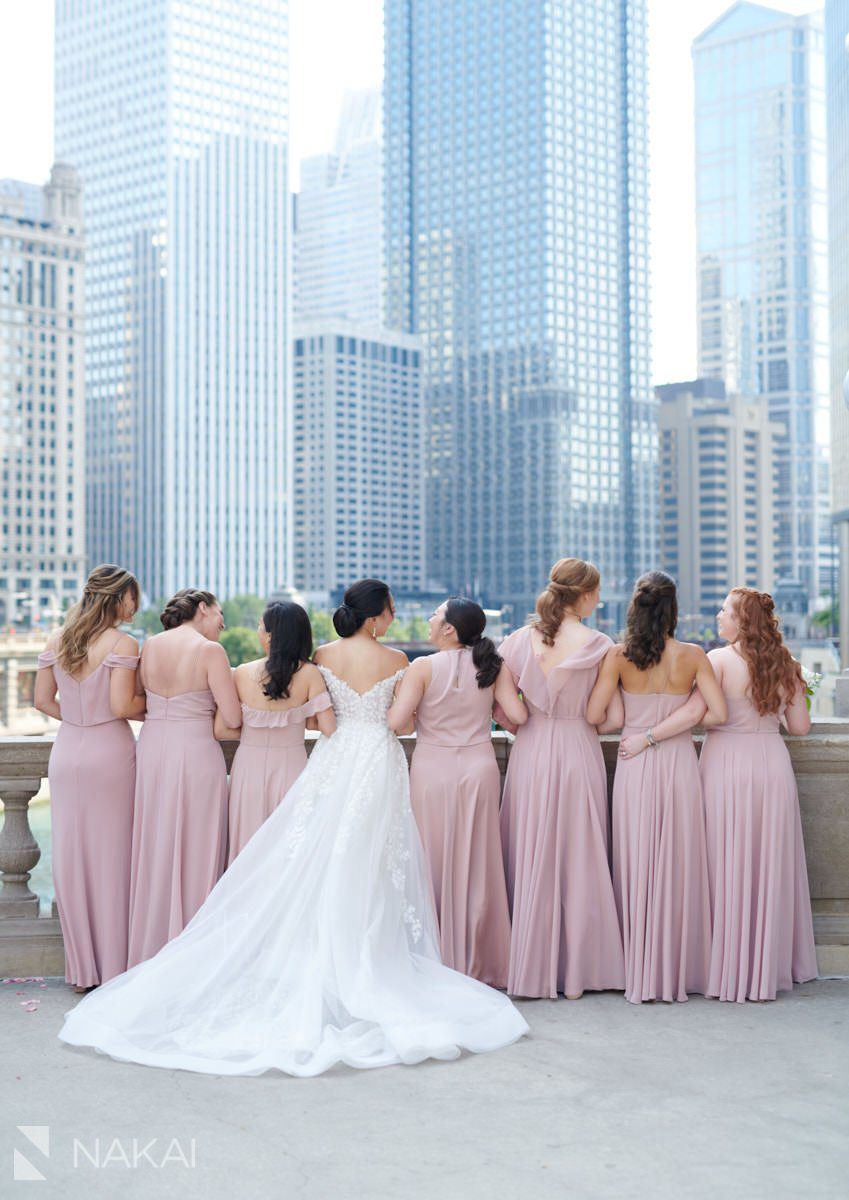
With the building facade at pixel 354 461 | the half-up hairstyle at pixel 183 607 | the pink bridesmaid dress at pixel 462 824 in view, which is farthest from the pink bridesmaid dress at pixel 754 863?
the building facade at pixel 354 461

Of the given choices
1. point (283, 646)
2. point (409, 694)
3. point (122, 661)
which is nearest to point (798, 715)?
point (409, 694)

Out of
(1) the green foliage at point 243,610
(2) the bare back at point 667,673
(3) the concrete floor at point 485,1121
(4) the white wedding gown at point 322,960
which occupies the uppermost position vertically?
(2) the bare back at point 667,673

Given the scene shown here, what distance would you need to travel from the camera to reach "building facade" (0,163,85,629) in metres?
115

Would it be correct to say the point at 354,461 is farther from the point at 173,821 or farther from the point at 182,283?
the point at 173,821

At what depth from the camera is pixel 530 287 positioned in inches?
5679

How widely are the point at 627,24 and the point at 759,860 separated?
6428 inches

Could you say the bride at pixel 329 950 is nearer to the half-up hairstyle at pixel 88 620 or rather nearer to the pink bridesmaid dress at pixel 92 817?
the pink bridesmaid dress at pixel 92 817

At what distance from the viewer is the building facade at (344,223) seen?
188 metres

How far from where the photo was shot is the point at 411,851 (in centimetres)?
572

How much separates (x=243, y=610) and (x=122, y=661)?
114 meters

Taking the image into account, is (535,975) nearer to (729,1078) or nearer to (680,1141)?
(729,1078)

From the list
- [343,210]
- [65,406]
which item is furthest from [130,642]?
[343,210]

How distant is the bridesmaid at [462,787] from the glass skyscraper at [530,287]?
5118 inches

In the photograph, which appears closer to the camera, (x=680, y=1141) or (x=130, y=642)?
(x=680, y=1141)
